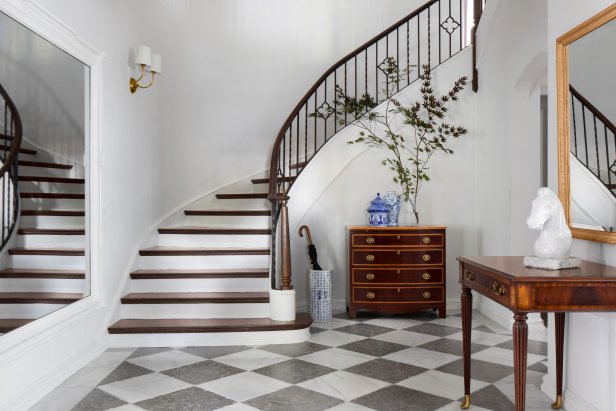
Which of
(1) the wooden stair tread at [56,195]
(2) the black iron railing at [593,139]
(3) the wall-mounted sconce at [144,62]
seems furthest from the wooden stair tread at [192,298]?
(2) the black iron railing at [593,139]

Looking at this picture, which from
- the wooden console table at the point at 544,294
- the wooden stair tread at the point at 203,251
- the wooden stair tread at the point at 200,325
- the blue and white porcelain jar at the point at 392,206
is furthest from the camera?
the blue and white porcelain jar at the point at 392,206

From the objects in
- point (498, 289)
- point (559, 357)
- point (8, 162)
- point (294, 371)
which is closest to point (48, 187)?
point (8, 162)

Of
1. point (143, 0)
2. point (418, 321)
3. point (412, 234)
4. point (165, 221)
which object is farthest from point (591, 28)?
point (165, 221)

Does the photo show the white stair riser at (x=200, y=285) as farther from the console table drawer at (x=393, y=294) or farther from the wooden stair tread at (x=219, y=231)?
the console table drawer at (x=393, y=294)

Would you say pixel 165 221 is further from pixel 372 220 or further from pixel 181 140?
pixel 372 220

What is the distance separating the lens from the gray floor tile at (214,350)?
3.99 m

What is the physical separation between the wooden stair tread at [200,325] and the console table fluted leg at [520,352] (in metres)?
2.26

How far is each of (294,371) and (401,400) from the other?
832 mm

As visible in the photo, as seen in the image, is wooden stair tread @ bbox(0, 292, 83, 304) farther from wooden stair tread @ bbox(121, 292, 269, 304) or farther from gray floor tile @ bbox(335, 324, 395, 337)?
gray floor tile @ bbox(335, 324, 395, 337)

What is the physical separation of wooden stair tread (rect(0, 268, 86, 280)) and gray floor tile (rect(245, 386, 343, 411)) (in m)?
1.50

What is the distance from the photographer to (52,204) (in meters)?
3.44

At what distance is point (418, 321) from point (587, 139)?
2790 mm

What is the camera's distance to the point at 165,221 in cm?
595

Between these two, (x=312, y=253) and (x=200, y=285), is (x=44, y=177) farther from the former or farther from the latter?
(x=312, y=253)
